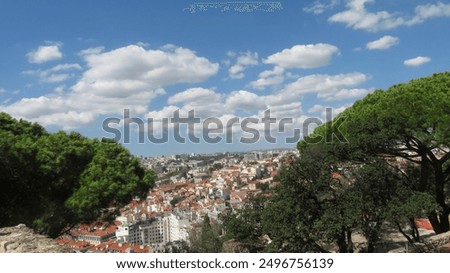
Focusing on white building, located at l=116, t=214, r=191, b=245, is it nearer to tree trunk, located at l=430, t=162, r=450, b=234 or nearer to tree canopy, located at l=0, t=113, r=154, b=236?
tree canopy, located at l=0, t=113, r=154, b=236

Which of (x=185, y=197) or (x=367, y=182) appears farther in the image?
(x=185, y=197)

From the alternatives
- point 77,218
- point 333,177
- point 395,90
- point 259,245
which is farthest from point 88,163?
point 395,90

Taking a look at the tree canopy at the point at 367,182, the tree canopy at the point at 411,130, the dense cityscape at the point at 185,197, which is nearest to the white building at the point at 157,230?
the dense cityscape at the point at 185,197

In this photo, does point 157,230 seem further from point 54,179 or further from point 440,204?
point 440,204

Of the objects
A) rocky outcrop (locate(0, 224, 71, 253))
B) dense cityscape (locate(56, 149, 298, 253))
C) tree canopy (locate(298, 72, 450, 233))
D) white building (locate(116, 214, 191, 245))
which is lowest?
white building (locate(116, 214, 191, 245))

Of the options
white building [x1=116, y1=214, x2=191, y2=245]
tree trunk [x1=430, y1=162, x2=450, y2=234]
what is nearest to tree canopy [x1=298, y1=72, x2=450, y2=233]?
tree trunk [x1=430, y1=162, x2=450, y2=234]

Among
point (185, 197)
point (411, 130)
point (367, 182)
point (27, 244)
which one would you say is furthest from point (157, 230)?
point (27, 244)

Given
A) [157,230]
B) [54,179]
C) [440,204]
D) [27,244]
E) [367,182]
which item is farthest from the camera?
[157,230]

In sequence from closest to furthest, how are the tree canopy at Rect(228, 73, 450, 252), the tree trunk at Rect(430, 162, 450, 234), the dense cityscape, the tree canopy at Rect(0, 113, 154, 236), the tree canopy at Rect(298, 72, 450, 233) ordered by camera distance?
the tree canopy at Rect(228, 73, 450, 252), the tree canopy at Rect(0, 113, 154, 236), the tree canopy at Rect(298, 72, 450, 233), the tree trunk at Rect(430, 162, 450, 234), the dense cityscape
